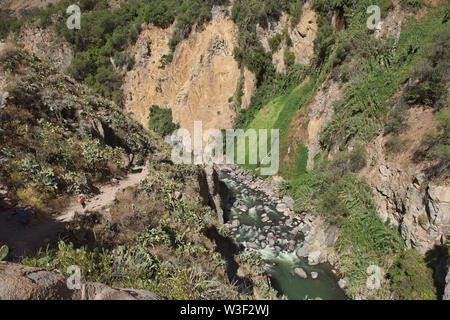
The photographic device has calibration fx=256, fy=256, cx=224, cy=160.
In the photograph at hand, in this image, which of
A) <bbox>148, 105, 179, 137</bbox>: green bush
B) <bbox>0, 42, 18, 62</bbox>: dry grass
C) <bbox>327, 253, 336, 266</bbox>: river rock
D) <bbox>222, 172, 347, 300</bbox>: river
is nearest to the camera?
<bbox>0, 42, 18, 62</bbox>: dry grass

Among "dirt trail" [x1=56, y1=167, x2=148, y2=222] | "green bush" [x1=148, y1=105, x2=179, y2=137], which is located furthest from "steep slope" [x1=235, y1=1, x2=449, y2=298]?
"green bush" [x1=148, y1=105, x2=179, y2=137]

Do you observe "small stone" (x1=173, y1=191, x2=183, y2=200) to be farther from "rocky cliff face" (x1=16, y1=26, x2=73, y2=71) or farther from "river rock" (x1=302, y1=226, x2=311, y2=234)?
"rocky cliff face" (x1=16, y1=26, x2=73, y2=71)

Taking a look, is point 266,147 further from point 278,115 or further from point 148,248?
point 148,248

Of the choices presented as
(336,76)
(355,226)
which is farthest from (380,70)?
(355,226)

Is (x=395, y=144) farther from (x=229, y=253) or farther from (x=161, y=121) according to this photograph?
(x=161, y=121)
